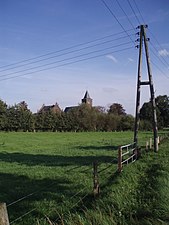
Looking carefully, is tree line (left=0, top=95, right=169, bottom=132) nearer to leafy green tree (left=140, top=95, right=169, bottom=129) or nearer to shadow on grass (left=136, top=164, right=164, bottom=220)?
leafy green tree (left=140, top=95, right=169, bottom=129)

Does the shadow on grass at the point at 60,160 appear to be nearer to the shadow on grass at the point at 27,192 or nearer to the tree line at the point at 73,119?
the shadow on grass at the point at 27,192

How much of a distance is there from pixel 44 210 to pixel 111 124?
277 feet

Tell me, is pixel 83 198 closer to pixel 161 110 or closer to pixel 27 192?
pixel 27 192

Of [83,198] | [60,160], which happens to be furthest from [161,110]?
[83,198]

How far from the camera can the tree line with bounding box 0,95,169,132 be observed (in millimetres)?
81000

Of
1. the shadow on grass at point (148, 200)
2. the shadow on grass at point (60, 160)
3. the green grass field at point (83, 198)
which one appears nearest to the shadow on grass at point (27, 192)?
the green grass field at point (83, 198)

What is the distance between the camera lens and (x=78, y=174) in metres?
14.3

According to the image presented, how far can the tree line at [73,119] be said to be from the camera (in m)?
81.0

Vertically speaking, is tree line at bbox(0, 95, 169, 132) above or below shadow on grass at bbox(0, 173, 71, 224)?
above

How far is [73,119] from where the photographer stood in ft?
291

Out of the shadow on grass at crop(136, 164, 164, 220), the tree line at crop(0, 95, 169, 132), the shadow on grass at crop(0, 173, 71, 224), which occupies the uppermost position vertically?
the tree line at crop(0, 95, 169, 132)

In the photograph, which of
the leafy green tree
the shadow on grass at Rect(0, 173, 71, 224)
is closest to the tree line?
the leafy green tree

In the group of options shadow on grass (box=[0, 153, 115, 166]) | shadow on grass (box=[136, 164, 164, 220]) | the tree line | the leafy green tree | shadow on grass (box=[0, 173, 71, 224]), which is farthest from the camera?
the leafy green tree

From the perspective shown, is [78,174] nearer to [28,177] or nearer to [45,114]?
[28,177]
